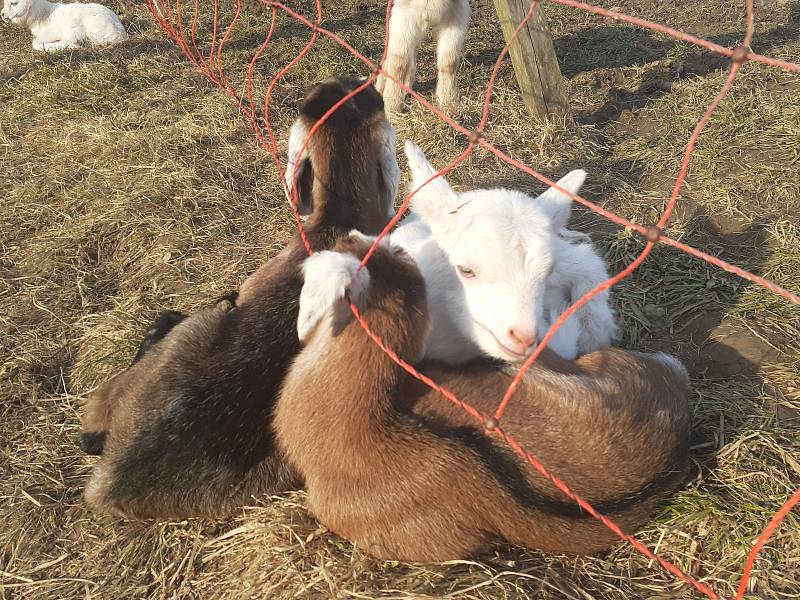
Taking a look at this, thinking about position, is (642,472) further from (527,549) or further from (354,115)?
(354,115)

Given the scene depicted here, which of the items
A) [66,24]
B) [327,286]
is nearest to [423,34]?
[327,286]

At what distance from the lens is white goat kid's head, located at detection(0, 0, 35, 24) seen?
8172mm

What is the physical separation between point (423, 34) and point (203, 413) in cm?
454

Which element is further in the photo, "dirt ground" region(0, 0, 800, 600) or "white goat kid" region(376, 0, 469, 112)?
"white goat kid" region(376, 0, 469, 112)

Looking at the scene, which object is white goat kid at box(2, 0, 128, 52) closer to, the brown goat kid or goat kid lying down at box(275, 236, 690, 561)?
the brown goat kid

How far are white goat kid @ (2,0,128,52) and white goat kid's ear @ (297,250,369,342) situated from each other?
7183 mm

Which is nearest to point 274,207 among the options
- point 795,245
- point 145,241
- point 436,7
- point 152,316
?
point 145,241

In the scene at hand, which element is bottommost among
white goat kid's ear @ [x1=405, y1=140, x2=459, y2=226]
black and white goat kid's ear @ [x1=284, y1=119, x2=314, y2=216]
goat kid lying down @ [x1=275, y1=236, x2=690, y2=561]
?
goat kid lying down @ [x1=275, y1=236, x2=690, y2=561]

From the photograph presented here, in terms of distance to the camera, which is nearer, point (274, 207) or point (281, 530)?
point (281, 530)

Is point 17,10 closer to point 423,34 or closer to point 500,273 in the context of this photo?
point 423,34

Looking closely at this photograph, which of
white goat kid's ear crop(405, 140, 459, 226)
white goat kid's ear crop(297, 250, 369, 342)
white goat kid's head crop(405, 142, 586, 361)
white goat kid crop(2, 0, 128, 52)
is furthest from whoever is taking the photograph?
white goat kid crop(2, 0, 128, 52)

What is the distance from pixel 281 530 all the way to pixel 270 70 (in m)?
5.61

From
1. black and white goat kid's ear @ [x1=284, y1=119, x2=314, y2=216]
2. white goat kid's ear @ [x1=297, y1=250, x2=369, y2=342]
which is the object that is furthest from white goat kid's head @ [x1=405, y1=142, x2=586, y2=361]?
black and white goat kid's ear @ [x1=284, y1=119, x2=314, y2=216]

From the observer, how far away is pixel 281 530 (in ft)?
8.46
